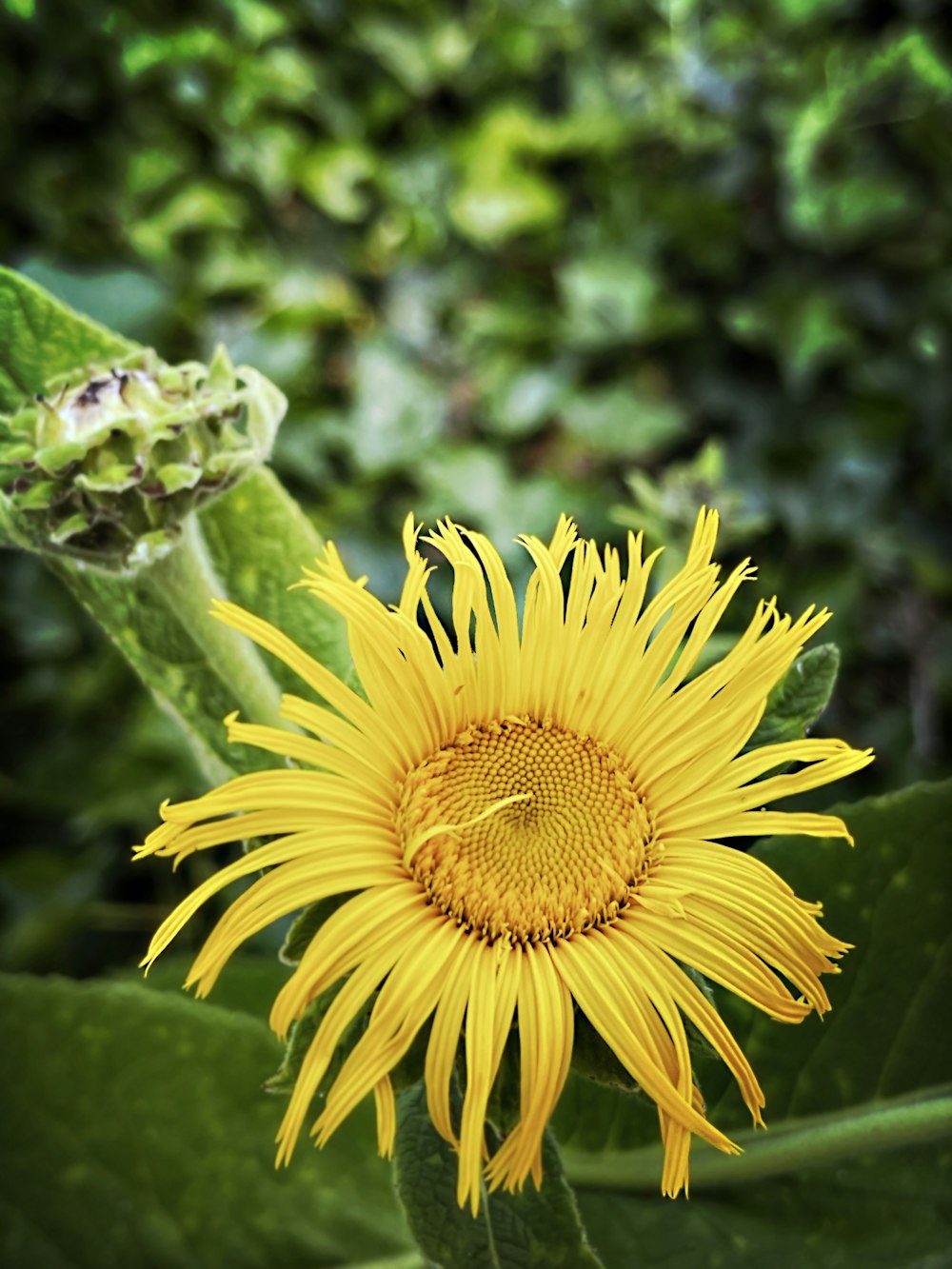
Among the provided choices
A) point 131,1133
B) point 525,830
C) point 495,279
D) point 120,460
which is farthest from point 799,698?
point 495,279

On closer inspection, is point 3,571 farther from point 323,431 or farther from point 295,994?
point 295,994

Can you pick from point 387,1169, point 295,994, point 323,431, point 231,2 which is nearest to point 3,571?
point 323,431

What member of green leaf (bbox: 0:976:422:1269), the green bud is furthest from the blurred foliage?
the green bud

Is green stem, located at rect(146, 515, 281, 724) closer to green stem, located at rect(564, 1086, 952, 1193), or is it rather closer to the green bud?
the green bud

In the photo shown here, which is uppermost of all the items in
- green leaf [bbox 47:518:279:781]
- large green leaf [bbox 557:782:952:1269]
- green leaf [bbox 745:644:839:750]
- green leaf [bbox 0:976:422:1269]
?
green leaf [bbox 745:644:839:750]

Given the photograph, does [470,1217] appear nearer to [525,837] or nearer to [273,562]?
[525,837]
